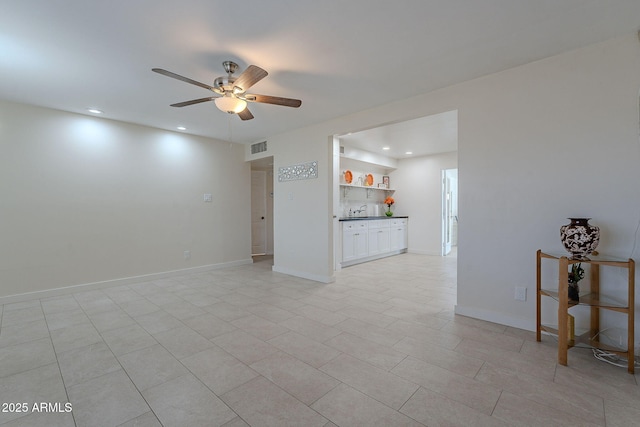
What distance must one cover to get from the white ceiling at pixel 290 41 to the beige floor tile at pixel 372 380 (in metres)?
2.48

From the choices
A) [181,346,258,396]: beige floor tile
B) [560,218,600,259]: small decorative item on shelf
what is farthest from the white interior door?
[560,218,600,259]: small decorative item on shelf

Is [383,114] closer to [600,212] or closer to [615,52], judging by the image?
[615,52]

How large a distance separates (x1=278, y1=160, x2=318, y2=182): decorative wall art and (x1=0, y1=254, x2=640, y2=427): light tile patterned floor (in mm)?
2057

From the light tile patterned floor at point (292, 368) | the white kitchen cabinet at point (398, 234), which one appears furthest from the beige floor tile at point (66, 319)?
the white kitchen cabinet at point (398, 234)

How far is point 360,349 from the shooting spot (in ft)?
7.27

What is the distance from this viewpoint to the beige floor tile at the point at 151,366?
1.83 m

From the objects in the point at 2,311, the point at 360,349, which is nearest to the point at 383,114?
the point at 360,349

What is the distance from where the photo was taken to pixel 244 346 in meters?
2.28

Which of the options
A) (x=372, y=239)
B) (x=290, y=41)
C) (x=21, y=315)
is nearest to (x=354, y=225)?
(x=372, y=239)

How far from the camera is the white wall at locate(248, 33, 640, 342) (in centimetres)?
214

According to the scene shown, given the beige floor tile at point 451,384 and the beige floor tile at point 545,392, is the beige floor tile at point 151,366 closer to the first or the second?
the beige floor tile at point 451,384

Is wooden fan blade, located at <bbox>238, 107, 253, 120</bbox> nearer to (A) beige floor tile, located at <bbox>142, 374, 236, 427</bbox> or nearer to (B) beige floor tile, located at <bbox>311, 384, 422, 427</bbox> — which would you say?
(A) beige floor tile, located at <bbox>142, 374, 236, 427</bbox>

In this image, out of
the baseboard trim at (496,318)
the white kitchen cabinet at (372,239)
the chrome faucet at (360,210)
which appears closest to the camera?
the baseboard trim at (496,318)

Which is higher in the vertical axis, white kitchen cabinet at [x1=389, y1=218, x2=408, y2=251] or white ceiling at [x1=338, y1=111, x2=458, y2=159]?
white ceiling at [x1=338, y1=111, x2=458, y2=159]
